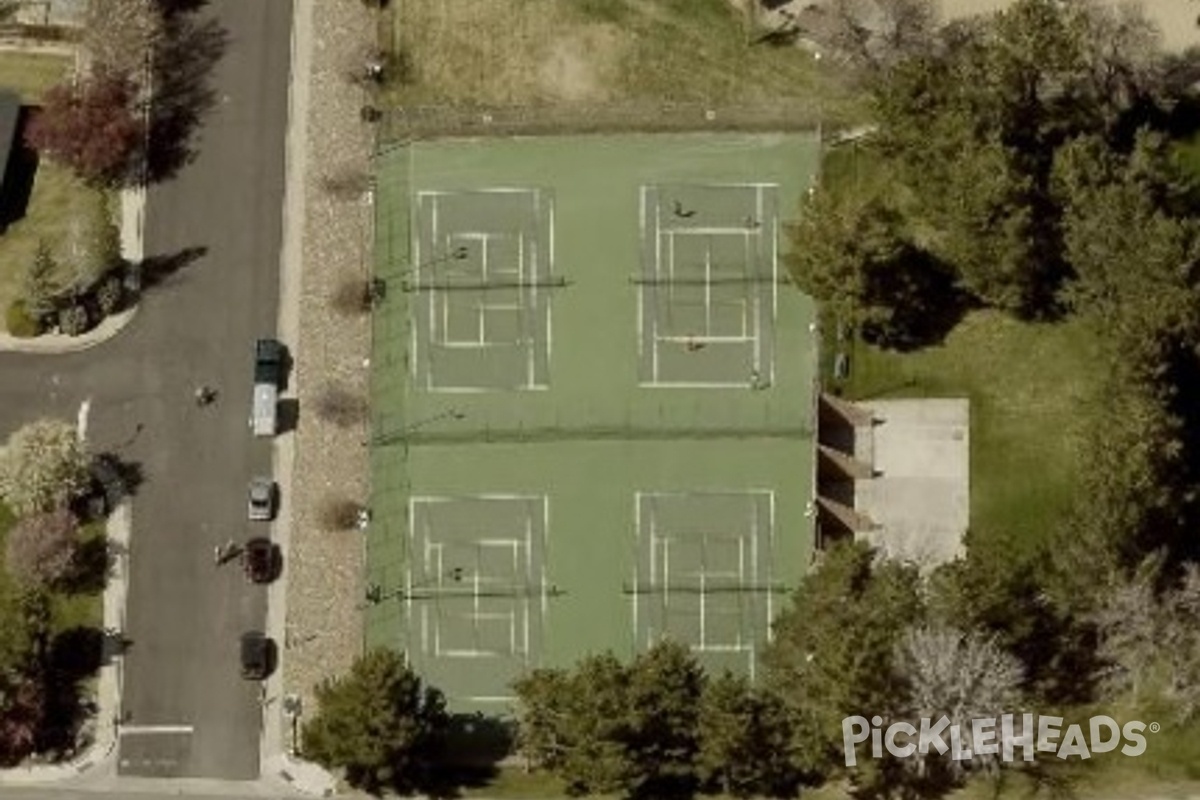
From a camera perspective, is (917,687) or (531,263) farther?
(531,263)

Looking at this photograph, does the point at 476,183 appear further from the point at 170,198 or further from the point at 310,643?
the point at 310,643

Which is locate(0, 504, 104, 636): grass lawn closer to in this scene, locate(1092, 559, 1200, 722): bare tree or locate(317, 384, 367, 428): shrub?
locate(317, 384, 367, 428): shrub

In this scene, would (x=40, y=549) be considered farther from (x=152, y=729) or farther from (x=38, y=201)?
(x=38, y=201)

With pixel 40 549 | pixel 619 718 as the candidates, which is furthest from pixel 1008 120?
pixel 40 549

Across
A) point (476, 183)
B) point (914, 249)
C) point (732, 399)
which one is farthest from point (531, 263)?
point (914, 249)

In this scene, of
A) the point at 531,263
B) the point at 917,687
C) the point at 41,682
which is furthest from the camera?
the point at 531,263

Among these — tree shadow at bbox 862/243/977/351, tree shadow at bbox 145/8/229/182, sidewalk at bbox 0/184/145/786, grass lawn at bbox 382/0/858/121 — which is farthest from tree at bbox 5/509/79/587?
tree shadow at bbox 862/243/977/351
